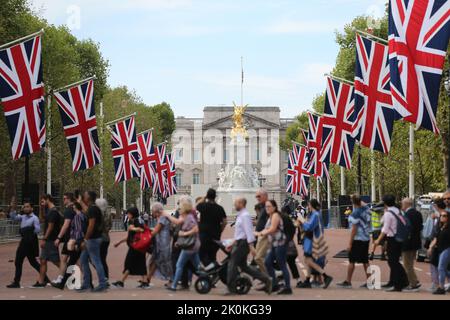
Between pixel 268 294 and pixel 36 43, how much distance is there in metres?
13.1

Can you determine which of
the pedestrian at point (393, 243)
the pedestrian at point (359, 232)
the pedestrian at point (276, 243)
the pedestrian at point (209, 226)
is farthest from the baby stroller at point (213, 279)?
the pedestrian at point (393, 243)

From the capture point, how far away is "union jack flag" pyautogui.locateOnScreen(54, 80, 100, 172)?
3344 centimetres

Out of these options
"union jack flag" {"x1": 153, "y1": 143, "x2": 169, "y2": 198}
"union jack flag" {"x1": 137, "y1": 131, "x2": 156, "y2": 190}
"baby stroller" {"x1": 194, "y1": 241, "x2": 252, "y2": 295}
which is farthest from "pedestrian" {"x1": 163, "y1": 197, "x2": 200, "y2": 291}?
"union jack flag" {"x1": 153, "y1": 143, "x2": 169, "y2": 198}

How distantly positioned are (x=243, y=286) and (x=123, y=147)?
29392 mm

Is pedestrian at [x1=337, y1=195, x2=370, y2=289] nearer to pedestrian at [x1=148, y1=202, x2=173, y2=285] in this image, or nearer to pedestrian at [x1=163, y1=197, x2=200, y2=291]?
pedestrian at [x1=163, y1=197, x2=200, y2=291]

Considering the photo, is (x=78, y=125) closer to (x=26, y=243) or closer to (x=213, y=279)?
(x=26, y=243)

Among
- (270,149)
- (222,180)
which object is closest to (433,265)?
(222,180)

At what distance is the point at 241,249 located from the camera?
60.0 feet

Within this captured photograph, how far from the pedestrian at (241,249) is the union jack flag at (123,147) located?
29215 millimetres

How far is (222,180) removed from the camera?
3880 inches

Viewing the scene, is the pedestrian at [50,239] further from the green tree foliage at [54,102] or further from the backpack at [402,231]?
the green tree foliage at [54,102]

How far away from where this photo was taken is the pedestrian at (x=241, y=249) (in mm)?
18312

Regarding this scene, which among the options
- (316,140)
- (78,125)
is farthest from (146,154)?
(78,125)
